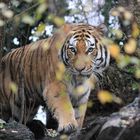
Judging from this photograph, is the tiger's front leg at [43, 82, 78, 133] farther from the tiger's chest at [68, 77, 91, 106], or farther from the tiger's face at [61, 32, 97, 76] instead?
the tiger's face at [61, 32, 97, 76]

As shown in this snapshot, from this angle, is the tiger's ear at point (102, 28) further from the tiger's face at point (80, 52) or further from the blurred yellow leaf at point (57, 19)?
the blurred yellow leaf at point (57, 19)

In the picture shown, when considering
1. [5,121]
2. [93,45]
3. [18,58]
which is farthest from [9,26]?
[93,45]

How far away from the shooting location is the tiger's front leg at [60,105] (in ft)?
20.5

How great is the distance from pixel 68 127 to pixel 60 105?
0.37 meters

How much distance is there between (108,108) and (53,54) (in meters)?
2.01

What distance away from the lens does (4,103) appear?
774 centimetres

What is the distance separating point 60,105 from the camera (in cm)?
654

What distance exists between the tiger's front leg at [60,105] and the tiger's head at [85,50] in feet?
0.86

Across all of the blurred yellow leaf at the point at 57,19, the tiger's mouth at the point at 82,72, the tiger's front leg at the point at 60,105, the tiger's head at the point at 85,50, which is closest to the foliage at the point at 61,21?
the blurred yellow leaf at the point at 57,19

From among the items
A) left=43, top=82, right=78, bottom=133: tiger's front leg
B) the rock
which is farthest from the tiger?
the rock

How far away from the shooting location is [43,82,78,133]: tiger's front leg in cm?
626

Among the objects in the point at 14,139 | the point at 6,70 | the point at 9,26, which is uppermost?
the point at 9,26

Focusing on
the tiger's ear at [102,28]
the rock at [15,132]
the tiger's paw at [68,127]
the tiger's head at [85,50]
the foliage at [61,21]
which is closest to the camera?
the foliage at [61,21]

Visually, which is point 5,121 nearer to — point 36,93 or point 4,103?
point 4,103
